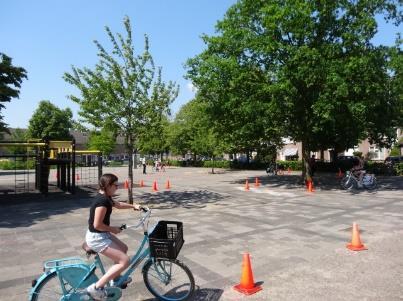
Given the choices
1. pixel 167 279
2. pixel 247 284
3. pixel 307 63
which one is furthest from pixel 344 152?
pixel 167 279

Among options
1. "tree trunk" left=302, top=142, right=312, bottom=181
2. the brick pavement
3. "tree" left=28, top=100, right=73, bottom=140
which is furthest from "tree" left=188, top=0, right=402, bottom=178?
"tree" left=28, top=100, right=73, bottom=140

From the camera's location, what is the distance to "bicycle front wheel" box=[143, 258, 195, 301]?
17.7ft

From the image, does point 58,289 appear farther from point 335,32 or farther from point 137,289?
point 335,32

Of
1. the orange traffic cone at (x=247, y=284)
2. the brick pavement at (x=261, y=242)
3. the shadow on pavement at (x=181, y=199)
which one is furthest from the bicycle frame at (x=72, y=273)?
the shadow on pavement at (x=181, y=199)

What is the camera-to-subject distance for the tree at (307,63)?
715 inches

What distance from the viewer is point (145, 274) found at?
18.0 feet

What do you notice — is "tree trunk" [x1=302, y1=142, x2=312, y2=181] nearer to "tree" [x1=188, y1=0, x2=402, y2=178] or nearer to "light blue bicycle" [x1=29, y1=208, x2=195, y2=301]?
"tree" [x1=188, y1=0, x2=402, y2=178]

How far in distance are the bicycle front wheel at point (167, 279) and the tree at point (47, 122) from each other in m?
67.6

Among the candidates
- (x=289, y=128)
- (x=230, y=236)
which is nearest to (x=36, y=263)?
(x=230, y=236)

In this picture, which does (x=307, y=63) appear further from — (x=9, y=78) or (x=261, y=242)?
(x=9, y=78)

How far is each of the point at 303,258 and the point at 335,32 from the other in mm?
15526

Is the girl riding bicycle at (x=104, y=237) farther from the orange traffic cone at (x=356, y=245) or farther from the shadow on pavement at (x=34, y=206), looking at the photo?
the shadow on pavement at (x=34, y=206)

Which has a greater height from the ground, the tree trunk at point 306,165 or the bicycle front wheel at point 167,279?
the tree trunk at point 306,165

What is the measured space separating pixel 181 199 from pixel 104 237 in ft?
40.8
